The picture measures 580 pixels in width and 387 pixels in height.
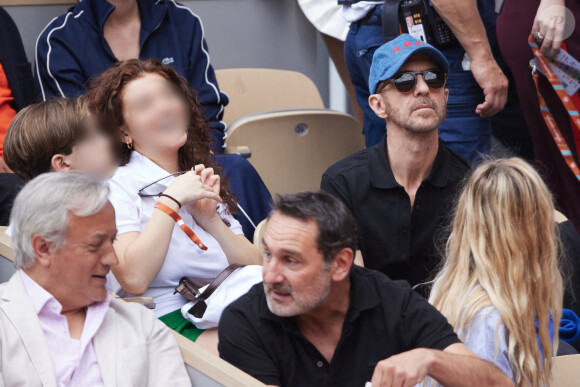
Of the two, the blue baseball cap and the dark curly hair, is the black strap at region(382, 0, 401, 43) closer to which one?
the blue baseball cap

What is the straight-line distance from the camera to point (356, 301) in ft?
6.77

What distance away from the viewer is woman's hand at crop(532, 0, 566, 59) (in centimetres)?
324

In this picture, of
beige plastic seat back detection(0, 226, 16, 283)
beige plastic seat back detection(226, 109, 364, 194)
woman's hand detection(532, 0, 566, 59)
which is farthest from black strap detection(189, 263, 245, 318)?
woman's hand detection(532, 0, 566, 59)

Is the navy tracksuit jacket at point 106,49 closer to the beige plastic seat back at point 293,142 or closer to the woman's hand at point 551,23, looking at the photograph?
the beige plastic seat back at point 293,142

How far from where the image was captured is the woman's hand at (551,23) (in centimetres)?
324

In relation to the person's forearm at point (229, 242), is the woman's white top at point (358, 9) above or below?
above

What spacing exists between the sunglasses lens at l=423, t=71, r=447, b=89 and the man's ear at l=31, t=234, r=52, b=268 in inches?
56.2

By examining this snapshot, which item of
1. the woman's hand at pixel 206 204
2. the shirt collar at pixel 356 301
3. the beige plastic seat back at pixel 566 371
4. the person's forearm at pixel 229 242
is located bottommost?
the beige plastic seat back at pixel 566 371

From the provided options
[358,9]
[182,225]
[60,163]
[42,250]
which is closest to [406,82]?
[358,9]

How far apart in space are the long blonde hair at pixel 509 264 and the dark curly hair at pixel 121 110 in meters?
0.89

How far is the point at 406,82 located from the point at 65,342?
56.8 inches

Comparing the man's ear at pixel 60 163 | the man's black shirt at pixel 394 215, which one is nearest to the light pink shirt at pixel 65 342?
the man's ear at pixel 60 163

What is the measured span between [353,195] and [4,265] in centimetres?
111

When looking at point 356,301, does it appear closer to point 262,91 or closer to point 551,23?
point 551,23
